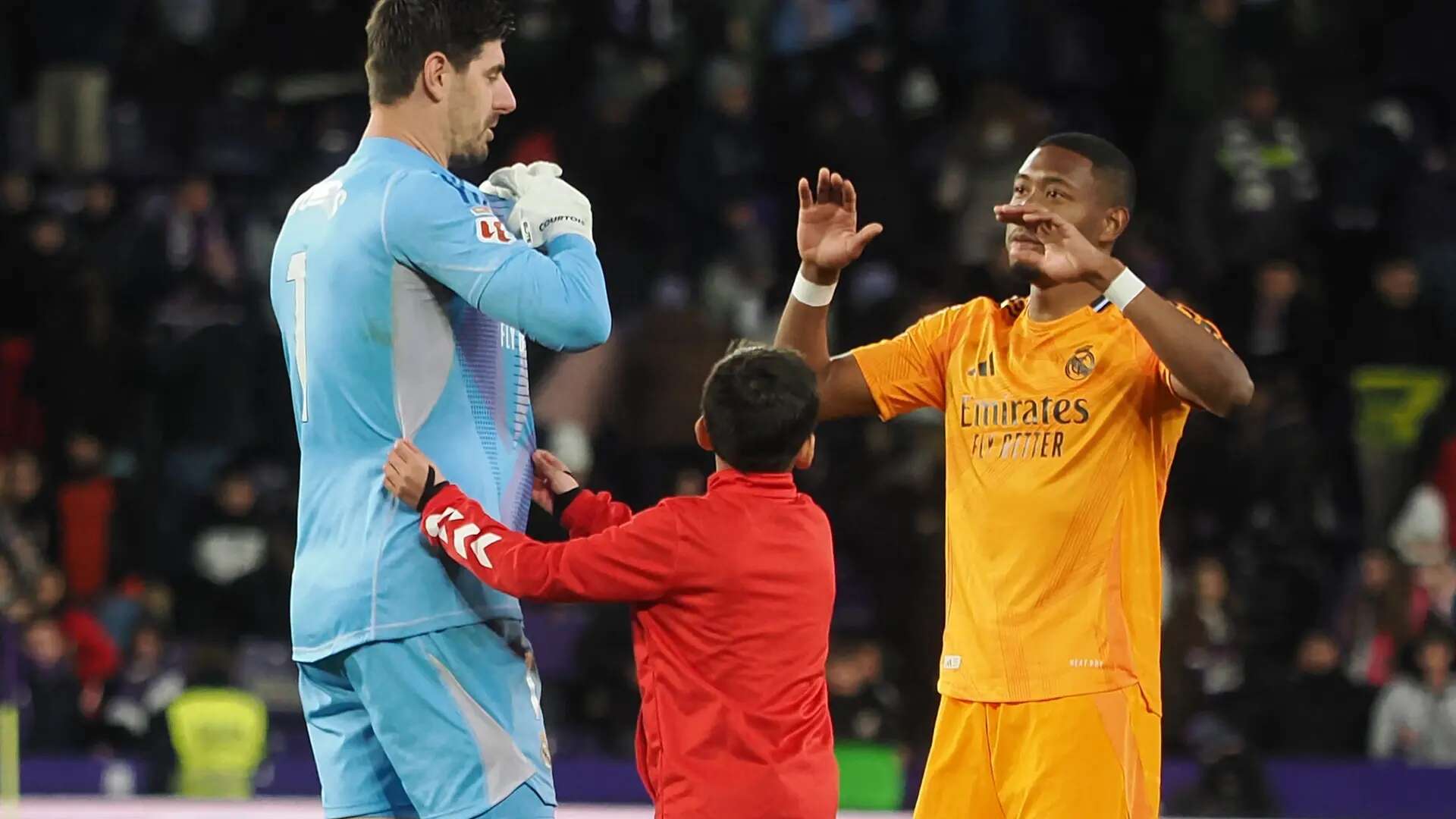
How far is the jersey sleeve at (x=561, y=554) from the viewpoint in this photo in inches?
145

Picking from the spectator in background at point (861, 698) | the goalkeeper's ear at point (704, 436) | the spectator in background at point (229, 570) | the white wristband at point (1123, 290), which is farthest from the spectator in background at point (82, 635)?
the white wristband at point (1123, 290)

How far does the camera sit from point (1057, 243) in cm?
416

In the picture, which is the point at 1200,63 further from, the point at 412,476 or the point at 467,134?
the point at 412,476

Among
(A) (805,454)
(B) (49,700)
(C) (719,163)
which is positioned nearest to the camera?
(A) (805,454)

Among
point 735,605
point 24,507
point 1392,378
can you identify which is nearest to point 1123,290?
point 735,605

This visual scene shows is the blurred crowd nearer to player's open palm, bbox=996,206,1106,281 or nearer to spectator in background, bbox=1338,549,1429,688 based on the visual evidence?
spectator in background, bbox=1338,549,1429,688

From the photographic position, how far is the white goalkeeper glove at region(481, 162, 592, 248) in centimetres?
387

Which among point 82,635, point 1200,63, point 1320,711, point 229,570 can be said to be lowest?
point 1320,711

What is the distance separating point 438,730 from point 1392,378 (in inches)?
360

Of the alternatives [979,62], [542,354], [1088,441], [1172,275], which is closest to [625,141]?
[542,354]

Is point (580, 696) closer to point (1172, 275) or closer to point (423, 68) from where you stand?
point (1172, 275)

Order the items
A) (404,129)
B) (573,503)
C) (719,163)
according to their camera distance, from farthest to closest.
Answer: (719,163) < (573,503) < (404,129)

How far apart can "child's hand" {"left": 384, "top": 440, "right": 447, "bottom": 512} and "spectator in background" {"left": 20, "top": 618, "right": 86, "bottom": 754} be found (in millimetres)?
8306

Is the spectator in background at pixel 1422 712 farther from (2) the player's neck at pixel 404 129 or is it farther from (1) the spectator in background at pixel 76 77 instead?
(1) the spectator in background at pixel 76 77
